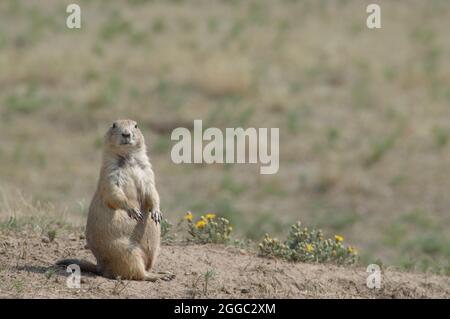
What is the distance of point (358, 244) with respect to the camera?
1295cm

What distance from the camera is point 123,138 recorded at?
6.52 m

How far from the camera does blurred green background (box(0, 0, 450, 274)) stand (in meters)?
13.8

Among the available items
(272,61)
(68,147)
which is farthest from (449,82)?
(68,147)

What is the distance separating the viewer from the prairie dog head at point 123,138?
6.52m

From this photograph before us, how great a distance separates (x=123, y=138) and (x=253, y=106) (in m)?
10.5

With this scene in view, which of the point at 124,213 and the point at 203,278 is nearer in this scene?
the point at 124,213

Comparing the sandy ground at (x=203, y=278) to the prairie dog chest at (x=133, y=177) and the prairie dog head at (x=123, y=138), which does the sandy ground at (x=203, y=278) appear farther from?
the prairie dog head at (x=123, y=138)

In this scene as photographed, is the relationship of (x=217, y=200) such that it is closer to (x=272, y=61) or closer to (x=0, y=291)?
(x=272, y=61)

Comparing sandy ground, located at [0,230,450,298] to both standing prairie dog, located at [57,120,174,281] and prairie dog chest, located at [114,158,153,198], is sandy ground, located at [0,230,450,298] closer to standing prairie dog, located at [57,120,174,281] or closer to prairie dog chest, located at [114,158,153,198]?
standing prairie dog, located at [57,120,174,281]

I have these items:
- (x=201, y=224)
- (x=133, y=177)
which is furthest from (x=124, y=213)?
(x=201, y=224)

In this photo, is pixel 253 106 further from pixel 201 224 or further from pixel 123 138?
pixel 123 138

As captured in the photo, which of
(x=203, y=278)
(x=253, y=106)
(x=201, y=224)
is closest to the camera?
(x=203, y=278)

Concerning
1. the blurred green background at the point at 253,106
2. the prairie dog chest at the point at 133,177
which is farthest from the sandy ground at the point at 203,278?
the blurred green background at the point at 253,106

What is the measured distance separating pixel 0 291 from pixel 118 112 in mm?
10447
